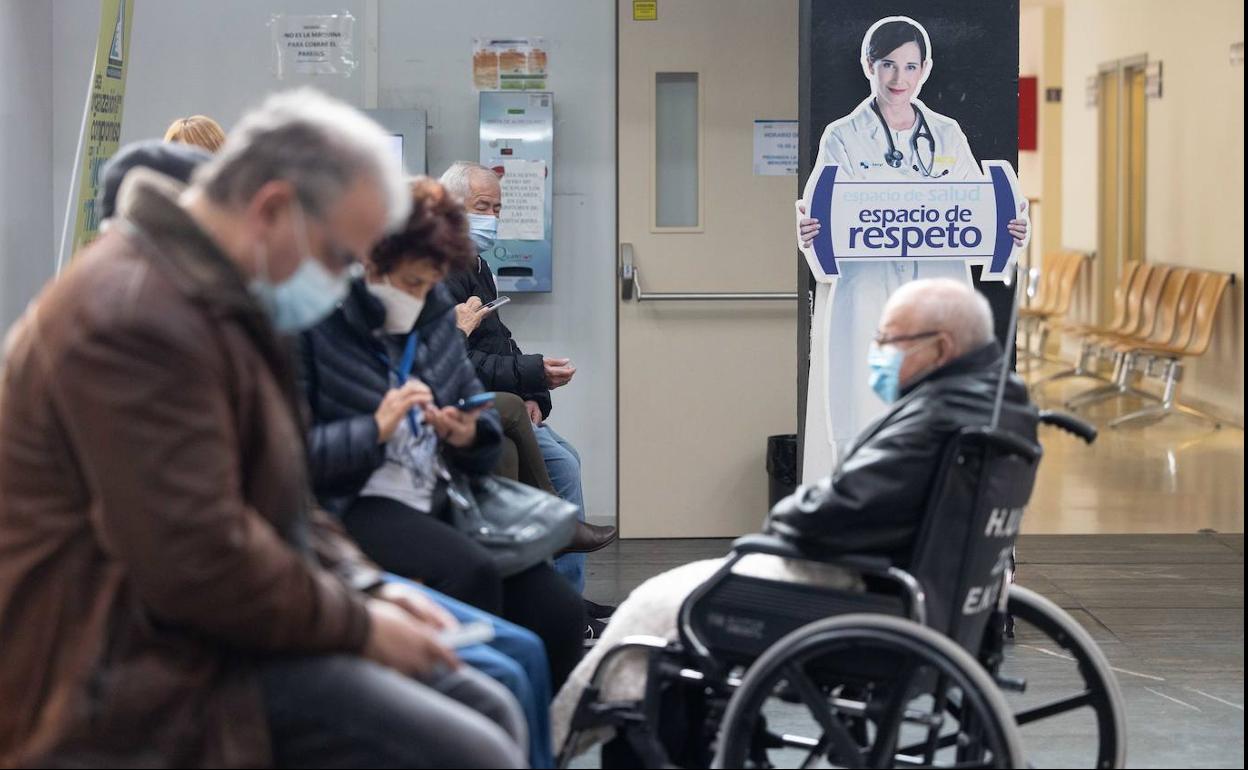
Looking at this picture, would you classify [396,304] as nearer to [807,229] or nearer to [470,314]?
[470,314]

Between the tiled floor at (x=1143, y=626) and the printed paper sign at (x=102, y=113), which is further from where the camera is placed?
the printed paper sign at (x=102, y=113)

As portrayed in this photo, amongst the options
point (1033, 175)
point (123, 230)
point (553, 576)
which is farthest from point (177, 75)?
point (1033, 175)

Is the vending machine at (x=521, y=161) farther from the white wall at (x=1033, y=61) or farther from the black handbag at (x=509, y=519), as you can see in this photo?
the white wall at (x=1033, y=61)

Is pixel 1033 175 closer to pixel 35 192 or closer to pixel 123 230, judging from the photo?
pixel 35 192

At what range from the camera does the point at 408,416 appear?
10.4 ft

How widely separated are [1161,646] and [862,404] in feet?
3.62

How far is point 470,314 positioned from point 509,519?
1.28 m

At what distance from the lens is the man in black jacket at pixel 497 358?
15.1 ft

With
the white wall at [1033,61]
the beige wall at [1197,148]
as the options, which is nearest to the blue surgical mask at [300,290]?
the beige wall at [1197,148]

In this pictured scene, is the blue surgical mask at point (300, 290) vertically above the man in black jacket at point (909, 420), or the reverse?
the blue surgical mask at point (300, 290)

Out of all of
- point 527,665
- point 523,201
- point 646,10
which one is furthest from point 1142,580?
point 527,665

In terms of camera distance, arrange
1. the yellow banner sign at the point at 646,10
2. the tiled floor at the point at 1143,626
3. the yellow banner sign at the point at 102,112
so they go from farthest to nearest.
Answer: the yellow banner sign at the point at 646,10 < the yellow banner sign at the point at 102,112 < the tiled floor at the point at 1143,626

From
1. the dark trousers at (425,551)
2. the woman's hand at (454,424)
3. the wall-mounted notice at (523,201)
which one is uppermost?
the wall-mounted notice at (523,201)

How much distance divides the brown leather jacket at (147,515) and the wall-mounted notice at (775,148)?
13.9 feet
